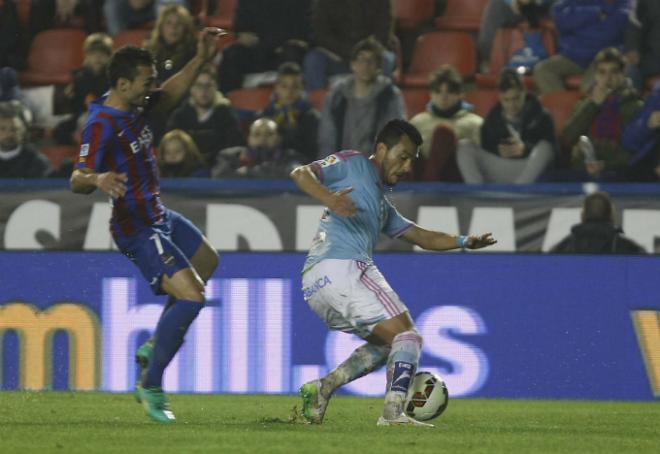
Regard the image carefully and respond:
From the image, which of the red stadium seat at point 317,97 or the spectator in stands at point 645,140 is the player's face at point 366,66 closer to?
the red stadium seat at point 317,97

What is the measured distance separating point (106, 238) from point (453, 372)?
2998 millimetres

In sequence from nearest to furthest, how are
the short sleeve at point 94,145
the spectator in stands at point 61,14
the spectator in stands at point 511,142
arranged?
the short sleeve at point 94,145
the spectator in stands at point 511,142
the spectator in stands at point 61,14

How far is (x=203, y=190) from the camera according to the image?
1232 cm

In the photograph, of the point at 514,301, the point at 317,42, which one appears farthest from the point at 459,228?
the point at 317,42

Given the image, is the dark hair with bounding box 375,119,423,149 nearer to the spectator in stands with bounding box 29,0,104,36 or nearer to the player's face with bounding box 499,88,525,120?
the player's face with bounding box 499,88,525,120

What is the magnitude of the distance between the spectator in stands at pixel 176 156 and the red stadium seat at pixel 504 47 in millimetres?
3736

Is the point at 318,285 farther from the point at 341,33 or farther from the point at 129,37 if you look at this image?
the point at 129,37

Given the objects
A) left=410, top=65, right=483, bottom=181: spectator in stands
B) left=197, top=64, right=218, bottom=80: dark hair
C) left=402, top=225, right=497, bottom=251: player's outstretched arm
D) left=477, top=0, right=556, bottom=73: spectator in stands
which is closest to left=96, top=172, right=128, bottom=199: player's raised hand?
left=402, top=225, right=497, bottom=251: player's outstretched arm

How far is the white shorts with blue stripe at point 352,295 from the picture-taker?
8234 millimetres

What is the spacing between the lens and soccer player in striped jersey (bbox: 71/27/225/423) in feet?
28.4

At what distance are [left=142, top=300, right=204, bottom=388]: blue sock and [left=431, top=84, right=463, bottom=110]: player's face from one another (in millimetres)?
5608

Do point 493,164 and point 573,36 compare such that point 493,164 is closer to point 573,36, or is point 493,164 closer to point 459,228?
point 459,228

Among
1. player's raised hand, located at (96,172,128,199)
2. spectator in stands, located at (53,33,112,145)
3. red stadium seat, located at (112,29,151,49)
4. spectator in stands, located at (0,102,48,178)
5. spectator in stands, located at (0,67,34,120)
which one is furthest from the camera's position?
red stadium seat, located at (112,29,151,49)

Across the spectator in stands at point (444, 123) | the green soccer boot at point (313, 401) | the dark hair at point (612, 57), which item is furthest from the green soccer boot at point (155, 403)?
the dark hair at point (612, 57)
